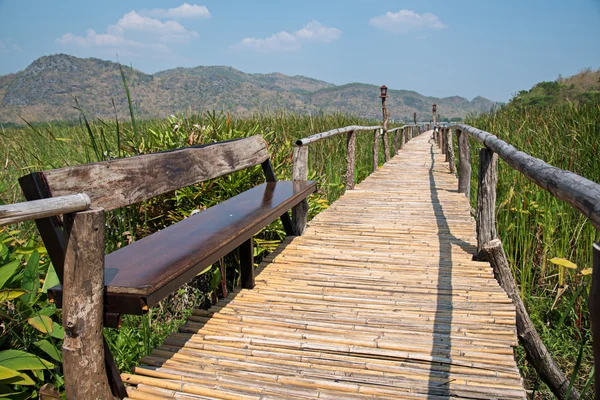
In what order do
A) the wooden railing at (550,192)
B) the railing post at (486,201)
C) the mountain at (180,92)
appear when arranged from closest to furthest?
1. the wooden railing at (550,192)
2. the railing post at (486,201)
3. the mountain at (180,92)

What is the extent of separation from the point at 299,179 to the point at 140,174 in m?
2.11

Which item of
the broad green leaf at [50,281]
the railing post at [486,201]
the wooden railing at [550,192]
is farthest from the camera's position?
the railing post at [486,201]

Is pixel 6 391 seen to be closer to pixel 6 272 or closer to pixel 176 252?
pixel 6 272

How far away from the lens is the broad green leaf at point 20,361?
1674mm

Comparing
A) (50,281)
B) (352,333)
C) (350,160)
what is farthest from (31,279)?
(350,160)

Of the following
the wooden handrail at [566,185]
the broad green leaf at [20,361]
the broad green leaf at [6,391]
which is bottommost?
the broad green leaf at [6,391]

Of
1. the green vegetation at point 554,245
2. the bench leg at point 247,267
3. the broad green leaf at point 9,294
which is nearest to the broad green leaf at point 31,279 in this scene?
the broad green leaf at point 9,294

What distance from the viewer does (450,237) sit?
3.75 metres

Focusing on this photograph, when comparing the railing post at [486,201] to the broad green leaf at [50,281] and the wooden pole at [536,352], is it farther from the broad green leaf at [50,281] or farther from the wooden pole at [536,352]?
the broad green leaf at [50,281]

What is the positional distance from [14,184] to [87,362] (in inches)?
113

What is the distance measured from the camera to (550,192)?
1577 millimetres

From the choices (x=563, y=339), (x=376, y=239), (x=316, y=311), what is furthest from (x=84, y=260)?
(x=563, y=339)

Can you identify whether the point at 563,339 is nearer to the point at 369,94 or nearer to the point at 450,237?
the point at 450,237

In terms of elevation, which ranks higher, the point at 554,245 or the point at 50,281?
the point at 50,281
